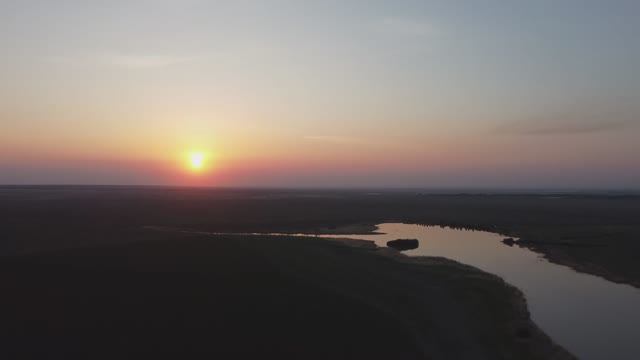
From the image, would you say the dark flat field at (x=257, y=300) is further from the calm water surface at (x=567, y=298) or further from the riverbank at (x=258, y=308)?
the calm water surface at (x=567, y=298)

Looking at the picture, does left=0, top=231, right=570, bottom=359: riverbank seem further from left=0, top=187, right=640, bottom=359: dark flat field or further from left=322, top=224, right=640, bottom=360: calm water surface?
left=322, top=224, right=640, bottom=360: calm water surface

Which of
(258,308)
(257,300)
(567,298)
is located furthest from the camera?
(567,298)

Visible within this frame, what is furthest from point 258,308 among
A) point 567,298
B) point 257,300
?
point 567,298

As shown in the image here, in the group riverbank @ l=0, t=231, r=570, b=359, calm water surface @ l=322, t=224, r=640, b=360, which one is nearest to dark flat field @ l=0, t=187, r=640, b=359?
riverbank @ l=0, t=231, r=570, b=359

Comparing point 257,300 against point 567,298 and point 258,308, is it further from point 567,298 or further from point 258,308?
point 567,298

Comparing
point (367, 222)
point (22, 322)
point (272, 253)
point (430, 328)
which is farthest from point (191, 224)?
point (430, 328)
